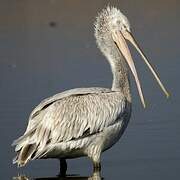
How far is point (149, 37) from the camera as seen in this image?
1762cm

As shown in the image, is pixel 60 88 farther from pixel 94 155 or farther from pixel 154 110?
pixel 94 155

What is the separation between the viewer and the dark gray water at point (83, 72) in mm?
9438

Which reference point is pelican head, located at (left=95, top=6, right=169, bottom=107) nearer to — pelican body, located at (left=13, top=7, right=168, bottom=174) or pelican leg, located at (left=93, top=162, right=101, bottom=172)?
pelican body, located at (left=13, top=7, right=168, bottom=174)

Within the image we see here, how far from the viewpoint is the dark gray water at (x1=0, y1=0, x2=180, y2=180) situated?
944 cm

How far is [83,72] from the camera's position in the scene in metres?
14.0

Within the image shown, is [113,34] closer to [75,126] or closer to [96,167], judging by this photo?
[75,126]

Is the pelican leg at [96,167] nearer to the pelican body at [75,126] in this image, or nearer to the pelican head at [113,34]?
the pelican body at [75,126]

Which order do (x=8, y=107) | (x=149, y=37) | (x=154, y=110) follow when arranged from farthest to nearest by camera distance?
(x=149, y=37) < (x=8, y=107) < (x=154, y=110)

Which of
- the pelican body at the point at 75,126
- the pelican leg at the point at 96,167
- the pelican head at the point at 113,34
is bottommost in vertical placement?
the pelican leg at the point at 96,167

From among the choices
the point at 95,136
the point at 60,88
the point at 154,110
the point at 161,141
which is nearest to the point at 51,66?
the point at 60,88

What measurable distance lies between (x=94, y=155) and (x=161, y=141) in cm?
132

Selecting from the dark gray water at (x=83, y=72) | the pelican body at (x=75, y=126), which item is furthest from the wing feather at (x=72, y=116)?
the dark gray water at (x=83, y=72)

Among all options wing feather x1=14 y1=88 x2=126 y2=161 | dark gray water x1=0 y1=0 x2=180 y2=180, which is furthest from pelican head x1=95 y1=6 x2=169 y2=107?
dark gray water x1=0 y1=0 x2=180 y2=180

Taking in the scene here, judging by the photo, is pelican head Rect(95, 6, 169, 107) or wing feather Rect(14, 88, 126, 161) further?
pelican head Rect(95, 6, 169, 107)
